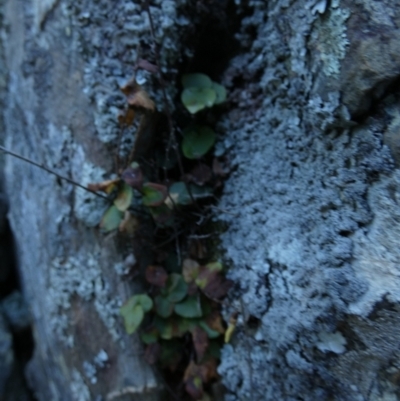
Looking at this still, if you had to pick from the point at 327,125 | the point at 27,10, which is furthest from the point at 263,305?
the point at 27,10

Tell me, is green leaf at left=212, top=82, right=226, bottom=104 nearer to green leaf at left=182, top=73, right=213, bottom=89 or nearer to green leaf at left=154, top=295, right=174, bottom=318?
green leaf at left=182, top=73, right=213, bottom=89

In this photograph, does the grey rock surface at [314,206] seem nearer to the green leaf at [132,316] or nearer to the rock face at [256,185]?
the rock face at [256,185]

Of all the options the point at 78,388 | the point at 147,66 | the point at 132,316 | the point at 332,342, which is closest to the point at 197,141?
the point at 147,66

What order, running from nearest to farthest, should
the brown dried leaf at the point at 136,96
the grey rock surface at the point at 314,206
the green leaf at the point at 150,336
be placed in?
the grey rock surface at the point at 314,206, the brown dried leaf at the point at 136,96, the green leaf at the point at 150,336

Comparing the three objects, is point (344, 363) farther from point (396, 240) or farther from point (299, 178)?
point (299, 178)

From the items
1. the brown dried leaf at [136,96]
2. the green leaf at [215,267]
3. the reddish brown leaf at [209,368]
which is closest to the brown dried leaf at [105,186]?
the brown dried leaf at [136,96]

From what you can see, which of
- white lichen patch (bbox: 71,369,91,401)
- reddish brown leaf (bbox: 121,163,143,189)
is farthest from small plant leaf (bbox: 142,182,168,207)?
white lichen patch (bbox: 71,369,91,401)
